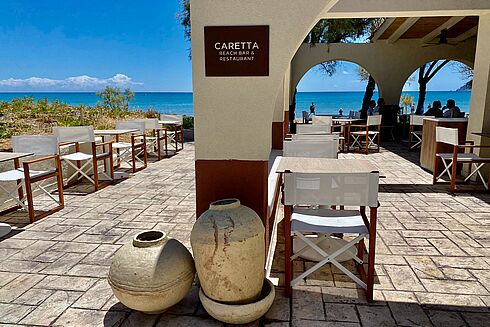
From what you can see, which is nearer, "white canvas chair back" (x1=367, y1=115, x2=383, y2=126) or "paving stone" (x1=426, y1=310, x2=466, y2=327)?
"paving stone" (x1=426, y1=310, x2=466, y2=327)

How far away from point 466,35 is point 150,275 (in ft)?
39.4

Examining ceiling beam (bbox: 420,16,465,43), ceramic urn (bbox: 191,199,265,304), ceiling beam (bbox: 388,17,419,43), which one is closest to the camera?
ceramic urn (bbox: 191,199,265,304)

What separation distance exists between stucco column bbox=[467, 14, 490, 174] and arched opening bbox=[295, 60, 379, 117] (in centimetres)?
654

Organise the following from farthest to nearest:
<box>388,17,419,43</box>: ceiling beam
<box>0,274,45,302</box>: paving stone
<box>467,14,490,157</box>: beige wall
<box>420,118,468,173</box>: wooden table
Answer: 1. <box>388,17,419,43</box>: ceiling beam
2. <box>420,118,468,173</box>: wooden table
3. <box>467,14,490,157</box>: beige wall
4. <box>0,274,45,302</box>: paving stone

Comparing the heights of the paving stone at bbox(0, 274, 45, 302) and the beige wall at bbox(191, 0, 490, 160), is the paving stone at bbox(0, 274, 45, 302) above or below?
below

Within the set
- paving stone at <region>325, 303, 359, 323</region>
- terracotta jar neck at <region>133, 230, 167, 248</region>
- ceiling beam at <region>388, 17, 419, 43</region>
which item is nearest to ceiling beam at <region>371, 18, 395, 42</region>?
ceiling beam at <region>388, 17, 419, 43</region>

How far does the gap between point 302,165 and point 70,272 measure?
2045 millimetres

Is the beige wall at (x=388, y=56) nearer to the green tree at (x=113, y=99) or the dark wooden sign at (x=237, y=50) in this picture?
the green tree at (x=113, y=99)

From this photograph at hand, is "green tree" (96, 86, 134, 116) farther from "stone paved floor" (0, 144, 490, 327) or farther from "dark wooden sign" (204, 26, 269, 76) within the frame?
"dark wooden sign" (204, 26, 269, 76)

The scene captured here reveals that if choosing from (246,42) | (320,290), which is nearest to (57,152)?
(246,42)

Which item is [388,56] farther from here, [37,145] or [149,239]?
[149,239]

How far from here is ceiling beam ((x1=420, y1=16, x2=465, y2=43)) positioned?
830cm

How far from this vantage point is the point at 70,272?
2.85 m

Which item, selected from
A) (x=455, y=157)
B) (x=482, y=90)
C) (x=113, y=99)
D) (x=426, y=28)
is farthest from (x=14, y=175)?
(x=426, y=28)
